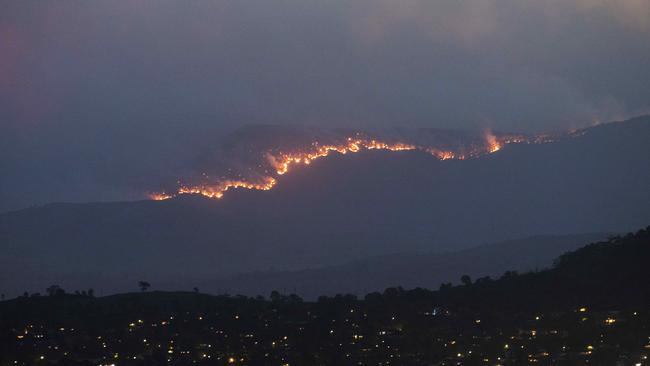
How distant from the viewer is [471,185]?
428 feet

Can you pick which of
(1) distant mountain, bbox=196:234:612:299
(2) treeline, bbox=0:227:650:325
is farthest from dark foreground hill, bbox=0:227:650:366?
(1) distant mountain, bbox=196:234:612:299

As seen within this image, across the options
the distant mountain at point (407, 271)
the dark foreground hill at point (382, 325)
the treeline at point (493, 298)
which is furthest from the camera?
the distant mountain at point (407, 271)

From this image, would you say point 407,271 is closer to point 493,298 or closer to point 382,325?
point 493,298

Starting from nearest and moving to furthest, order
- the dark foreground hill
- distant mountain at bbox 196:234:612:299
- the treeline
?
1. the dark foreground hill
2. the treeline
3. distant mountain at bbox 196:234:612:299

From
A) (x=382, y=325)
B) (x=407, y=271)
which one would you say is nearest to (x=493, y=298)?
(x=382, y=325)

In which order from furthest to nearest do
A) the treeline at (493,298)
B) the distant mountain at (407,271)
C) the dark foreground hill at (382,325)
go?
the distant mountain at (407,271) < the treeline at (493,298) < the dark foreground hill at (382,325)

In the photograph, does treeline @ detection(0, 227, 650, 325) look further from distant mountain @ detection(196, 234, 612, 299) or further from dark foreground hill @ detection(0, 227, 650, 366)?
distant mountain @ detection(196, 234, 612, 299)

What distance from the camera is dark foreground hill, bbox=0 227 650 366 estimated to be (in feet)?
121

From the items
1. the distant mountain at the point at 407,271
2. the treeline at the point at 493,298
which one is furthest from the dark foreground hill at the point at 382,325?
the distant mountain at the point at 407,271

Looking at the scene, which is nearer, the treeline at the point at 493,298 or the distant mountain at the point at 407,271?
the treeline at the point at 493,298

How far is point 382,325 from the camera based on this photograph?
140 ft

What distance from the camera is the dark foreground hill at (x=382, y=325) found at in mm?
36781

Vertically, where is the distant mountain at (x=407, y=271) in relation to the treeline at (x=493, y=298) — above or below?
above

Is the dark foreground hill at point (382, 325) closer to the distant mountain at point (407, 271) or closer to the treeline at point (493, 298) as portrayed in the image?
the treeline at point (493, 298)
